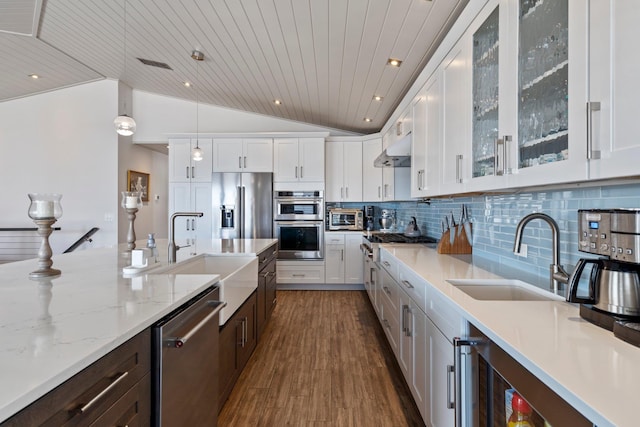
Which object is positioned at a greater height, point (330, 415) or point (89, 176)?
point (89, 176)

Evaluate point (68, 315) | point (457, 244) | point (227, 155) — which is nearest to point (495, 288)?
point (457, 244)

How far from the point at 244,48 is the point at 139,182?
395 cm

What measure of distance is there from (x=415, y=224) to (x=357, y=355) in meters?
1.71

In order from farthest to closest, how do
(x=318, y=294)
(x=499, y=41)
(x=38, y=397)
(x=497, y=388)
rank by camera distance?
(x=318, y=294)
(x=499, y=41)
(x=497, y=388)
(x=38, y=397)

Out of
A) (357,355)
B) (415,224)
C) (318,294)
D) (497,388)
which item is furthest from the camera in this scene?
(318,294)

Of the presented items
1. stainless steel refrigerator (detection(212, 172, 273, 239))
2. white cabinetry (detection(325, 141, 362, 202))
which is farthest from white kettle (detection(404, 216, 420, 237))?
stainless steel refrigerator (detection(212, 172, 273, 239))

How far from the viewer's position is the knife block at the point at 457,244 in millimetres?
2488

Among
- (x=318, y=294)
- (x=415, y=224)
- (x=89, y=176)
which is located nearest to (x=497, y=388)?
(x=415, y=224)

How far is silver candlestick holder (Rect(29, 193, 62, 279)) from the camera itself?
57.5 inches

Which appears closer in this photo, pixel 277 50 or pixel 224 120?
pixel 277 50

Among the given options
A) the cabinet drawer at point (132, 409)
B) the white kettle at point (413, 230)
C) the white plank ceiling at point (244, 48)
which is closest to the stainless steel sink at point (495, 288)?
the cabinet drawer at point (132, 409)

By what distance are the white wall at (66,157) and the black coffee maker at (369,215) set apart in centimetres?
419

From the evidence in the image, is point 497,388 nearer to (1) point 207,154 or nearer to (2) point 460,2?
(2) point 460,2

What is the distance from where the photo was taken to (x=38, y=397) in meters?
0.63
